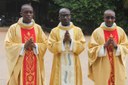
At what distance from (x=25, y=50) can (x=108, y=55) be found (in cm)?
146

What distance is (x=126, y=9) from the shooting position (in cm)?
2333

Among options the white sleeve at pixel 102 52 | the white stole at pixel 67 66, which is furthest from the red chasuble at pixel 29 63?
the white sleeve at pixel 102 52

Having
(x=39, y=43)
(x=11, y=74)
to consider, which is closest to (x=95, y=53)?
(x=39, y=43)

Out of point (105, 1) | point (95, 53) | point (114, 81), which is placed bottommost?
point (114, 81)

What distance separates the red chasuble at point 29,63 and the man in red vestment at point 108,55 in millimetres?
1002

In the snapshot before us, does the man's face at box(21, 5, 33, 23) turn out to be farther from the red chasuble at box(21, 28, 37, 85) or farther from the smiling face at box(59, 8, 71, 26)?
the smiling face at box(59, 8, 71, 26)

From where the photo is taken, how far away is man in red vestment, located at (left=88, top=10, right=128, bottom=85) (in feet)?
24.4

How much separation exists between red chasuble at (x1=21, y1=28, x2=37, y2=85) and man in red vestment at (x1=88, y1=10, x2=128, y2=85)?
1.00 metres

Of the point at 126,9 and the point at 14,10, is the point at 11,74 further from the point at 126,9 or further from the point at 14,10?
the point at 14,10

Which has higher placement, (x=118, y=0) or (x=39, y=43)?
(x=118, y=0)

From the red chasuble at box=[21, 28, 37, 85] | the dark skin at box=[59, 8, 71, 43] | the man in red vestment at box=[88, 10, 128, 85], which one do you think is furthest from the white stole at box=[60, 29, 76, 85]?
the red chasuble at box=[21, 28, 37, 85]

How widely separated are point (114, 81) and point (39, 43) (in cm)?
149

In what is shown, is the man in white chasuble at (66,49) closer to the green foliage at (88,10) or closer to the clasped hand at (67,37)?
the clasped hand at (67,37)

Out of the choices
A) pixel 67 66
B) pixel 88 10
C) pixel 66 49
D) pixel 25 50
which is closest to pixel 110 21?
pixel 66 49
